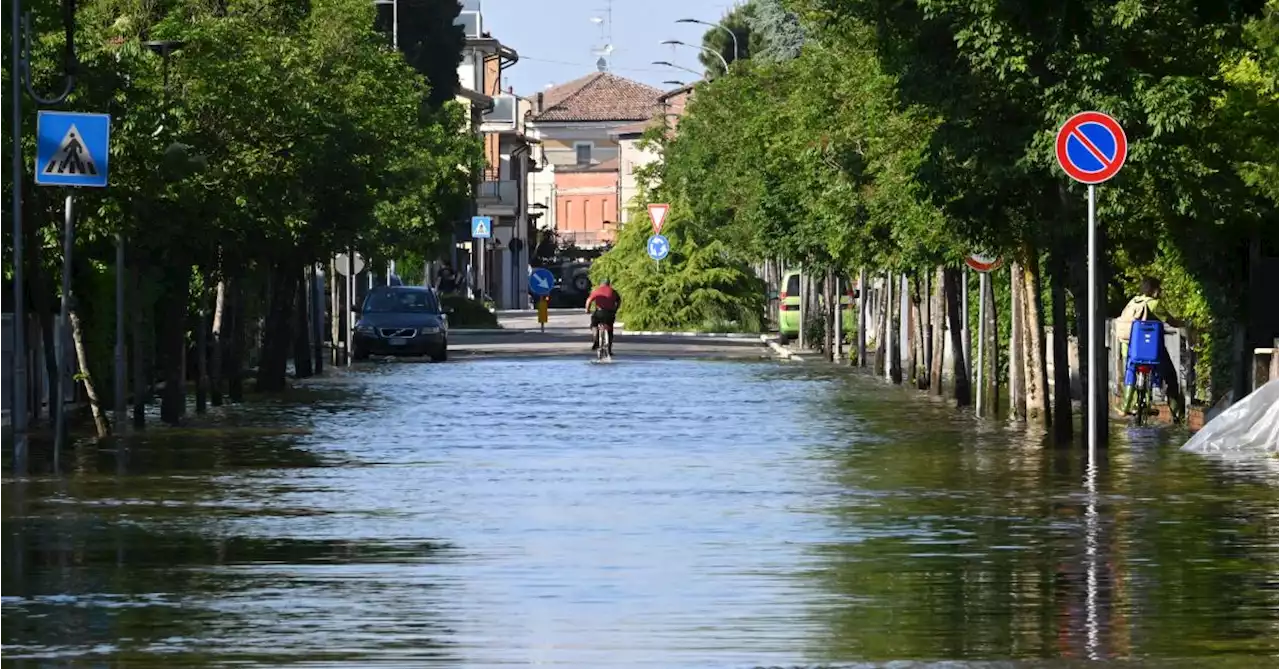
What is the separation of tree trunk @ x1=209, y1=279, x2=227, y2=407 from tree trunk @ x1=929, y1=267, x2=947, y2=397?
10.3 metres

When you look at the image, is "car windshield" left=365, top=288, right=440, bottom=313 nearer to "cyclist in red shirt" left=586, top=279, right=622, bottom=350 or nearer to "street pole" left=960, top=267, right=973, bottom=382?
"cyclist in red shirt" left=586, top=279, right=622, bottom=350

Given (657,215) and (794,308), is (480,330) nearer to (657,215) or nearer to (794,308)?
(657,215)

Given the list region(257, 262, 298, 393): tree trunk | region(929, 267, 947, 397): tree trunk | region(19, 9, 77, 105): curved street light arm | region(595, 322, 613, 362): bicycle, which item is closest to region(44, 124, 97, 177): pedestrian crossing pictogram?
region(19, 9, 77, 105): curved street light arm

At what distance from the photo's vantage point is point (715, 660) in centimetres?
1243

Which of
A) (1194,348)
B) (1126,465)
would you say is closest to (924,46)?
(1126,465)

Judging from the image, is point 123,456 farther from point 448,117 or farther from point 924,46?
point 448,117

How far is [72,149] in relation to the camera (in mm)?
25344

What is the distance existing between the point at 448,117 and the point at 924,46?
196 feet

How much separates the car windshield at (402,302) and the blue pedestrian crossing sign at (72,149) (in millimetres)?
39694

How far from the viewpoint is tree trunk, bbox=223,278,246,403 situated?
41.9m

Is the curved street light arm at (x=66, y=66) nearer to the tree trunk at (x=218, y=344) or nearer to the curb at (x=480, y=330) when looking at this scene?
the tree trunk at (x=218, y=344)

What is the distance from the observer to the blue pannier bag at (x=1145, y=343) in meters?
33.3

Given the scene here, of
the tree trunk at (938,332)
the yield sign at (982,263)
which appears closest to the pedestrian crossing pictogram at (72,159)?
the yield sign at (982,263)

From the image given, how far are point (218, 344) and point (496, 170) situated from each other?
116m
